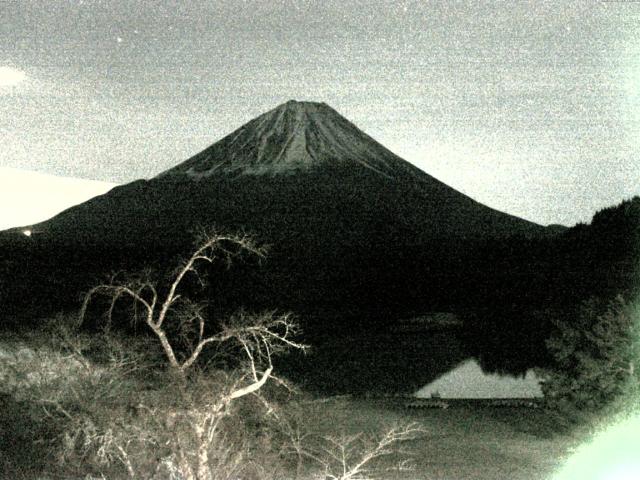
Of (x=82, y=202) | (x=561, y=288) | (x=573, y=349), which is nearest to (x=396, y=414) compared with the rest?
(x=573, y=349)

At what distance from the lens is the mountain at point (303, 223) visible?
63625 millimetres

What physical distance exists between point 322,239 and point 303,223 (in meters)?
7.80

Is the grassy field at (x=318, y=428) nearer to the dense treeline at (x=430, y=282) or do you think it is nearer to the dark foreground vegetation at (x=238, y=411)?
the dark foreground vegetation at (x=238, y=411)

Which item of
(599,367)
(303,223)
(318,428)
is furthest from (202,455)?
(303,223)

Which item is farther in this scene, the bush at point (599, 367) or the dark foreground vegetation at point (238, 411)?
the bush at point (599, 367)

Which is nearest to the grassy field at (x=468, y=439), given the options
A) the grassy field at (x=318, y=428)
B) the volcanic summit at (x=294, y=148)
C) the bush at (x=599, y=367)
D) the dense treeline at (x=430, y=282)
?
the grassy field at (x=318, y=428)

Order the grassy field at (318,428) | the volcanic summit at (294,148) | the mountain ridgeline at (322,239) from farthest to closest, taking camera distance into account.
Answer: the volcanic summit at (294,148), the mountain ridgeline at (322,239), the grassy field at (318,428)

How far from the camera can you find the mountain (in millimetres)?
63625

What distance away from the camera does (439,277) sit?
59.8 metres

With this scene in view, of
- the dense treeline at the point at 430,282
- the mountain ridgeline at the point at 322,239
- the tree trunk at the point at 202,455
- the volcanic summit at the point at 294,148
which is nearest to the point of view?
the tree trunk at the point at 202,455

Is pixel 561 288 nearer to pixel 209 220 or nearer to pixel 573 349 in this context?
pixel 573 349

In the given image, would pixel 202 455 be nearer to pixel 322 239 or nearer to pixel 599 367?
pixel 599 367

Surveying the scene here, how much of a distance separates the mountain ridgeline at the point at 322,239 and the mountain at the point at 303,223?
0.21 meters

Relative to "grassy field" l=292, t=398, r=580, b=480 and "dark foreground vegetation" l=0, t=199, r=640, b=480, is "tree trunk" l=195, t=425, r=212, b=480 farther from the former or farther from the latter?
"grassy field" l=292, t=398, r=580, b=480
